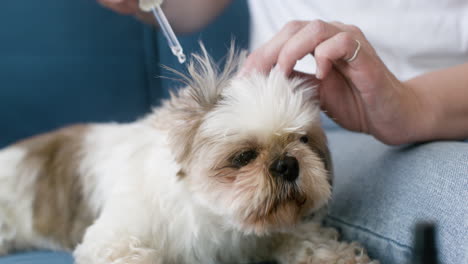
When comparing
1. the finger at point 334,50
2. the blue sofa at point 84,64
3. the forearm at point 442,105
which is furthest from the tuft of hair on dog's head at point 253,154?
the blue sofa at point 84,64

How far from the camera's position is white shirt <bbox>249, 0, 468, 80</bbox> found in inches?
73.3

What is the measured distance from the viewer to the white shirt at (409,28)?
186 cm

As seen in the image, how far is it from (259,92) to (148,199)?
506mm

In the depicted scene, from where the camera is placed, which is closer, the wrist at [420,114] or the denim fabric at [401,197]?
the denim fabric at [401,197]

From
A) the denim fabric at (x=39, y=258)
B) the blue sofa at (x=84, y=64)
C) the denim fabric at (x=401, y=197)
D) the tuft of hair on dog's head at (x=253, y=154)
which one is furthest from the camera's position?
the blue sofa at (x=84, y=64)

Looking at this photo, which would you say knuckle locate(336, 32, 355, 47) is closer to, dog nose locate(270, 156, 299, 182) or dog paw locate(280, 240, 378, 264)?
dog nose locate(270, 156, 299, 182)

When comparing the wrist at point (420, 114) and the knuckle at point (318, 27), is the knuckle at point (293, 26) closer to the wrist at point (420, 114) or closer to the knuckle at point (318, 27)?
the knuckle at point (318, 27)

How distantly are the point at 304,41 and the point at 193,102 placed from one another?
372 millimetres

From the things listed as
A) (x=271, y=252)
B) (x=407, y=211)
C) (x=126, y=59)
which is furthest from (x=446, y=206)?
(x=126, y=59)

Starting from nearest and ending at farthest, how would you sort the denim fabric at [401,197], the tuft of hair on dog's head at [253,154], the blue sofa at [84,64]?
the denim fabric at [401,197] < the tuft of hair on dog's head at [253,154] < the blue sofa at [84,64]

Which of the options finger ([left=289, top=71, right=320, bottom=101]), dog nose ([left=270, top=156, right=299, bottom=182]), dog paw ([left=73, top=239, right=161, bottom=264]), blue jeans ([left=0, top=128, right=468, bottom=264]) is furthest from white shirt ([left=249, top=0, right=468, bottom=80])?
dog paw ([left=73, top=239, right=161, bottom=264])

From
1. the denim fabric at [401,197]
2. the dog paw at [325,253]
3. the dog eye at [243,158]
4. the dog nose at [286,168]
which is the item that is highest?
the dog eye at [243,158]

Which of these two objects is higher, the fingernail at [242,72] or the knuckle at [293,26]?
the knuckle at [293,26]

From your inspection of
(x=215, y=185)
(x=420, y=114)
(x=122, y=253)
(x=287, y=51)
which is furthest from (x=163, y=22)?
(x=420, y=114)
